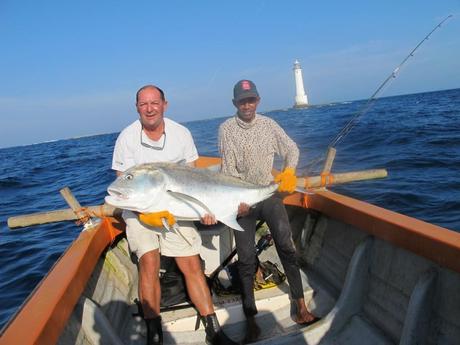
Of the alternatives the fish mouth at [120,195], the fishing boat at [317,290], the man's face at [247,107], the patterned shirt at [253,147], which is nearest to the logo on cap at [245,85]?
the man's face at [247,107]

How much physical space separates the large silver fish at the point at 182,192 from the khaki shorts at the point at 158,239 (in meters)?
0.49

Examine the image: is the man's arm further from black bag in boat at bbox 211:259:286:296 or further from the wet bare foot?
the wet bare foot

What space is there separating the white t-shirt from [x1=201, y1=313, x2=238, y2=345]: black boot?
5.76ft

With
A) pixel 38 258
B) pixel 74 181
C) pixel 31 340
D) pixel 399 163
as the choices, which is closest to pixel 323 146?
pixel 399 163

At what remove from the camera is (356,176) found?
502 centimetres

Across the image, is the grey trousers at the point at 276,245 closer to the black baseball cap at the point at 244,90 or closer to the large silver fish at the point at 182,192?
the large silver fish at the point at 182,192

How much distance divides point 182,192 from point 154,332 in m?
1.54

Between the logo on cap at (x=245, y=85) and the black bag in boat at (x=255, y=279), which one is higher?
the logo on cap at (x=245, y=85)

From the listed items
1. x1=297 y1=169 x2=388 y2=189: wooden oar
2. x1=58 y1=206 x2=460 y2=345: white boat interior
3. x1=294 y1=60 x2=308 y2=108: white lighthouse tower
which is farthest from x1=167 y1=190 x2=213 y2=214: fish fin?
x1=294 y1=60 x2=308 y2=108: white lighthouse tower

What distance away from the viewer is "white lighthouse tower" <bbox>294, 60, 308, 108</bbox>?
106 meters

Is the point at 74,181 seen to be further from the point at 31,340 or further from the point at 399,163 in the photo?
the point at 31,340

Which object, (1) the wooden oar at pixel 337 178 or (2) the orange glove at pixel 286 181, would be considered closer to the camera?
(2) the orange glove at pixel 286 181

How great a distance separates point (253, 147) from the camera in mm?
4449

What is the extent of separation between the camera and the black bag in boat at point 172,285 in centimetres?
464
